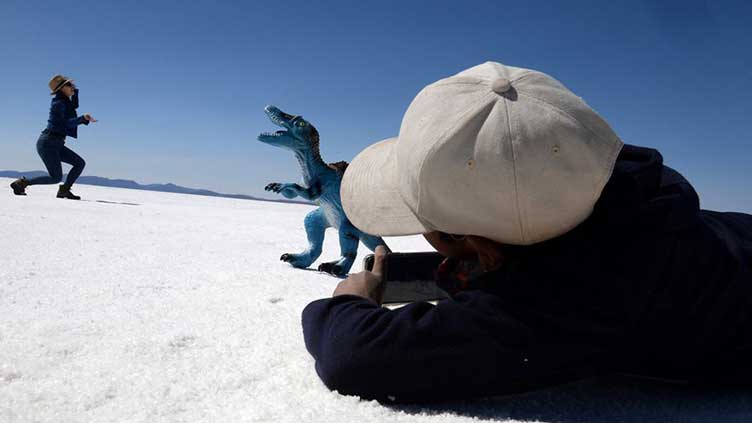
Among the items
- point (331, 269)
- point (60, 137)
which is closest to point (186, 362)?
point (331, 269)

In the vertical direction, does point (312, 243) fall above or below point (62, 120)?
below

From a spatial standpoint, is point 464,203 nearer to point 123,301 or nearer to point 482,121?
point 482,121

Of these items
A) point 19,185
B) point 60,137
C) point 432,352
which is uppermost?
point 60,137

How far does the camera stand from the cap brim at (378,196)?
42.8 inches

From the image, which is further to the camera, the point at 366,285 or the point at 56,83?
the point at 56,83

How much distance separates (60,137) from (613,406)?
23.7 feet

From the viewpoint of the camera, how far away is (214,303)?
5.91 ft

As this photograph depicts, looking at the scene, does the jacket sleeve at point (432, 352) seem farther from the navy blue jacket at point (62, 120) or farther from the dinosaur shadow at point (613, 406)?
the navy blue jacket at point (62, 120)

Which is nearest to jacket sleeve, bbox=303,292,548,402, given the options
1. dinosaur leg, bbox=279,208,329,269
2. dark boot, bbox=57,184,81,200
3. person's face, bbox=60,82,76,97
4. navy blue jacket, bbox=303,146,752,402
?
navy blue jacket, bbox=303,146,752,402

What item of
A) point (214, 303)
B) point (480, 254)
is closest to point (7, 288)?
point (214, 303)

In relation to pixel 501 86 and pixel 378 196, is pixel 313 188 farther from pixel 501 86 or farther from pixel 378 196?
pixel 501 86

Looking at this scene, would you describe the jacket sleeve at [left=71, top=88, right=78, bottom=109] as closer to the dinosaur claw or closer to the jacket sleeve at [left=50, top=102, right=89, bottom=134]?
the jacket sleeve at [left=50, top=102, right=89, bottom=134]

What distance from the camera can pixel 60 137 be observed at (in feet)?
21.2

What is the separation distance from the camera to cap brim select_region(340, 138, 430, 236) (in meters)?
1.09
